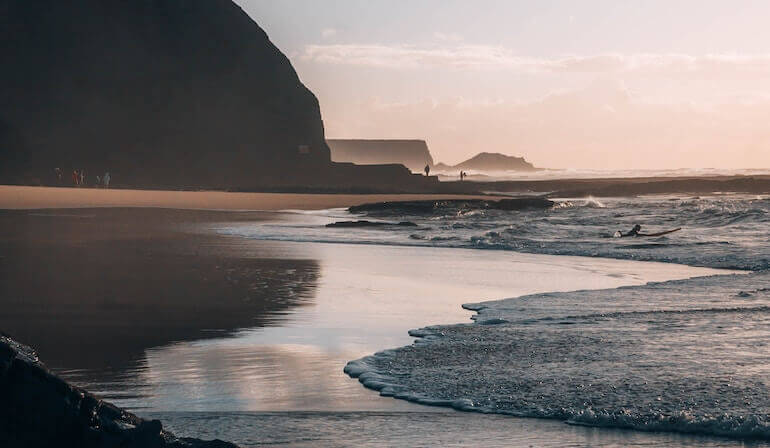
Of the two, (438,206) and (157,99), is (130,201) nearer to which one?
(438,206)

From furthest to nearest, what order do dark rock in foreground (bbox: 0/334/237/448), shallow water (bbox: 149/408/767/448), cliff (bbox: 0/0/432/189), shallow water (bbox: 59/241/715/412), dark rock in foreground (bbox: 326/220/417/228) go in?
1. cliff (bbox: 0/0/432/189)
2. dark rock in foreground (bbox: 326/220/417/228)
3. shallow water (bbox: 59/241/715/412)
4. shallow water (bbox: 149/408/767/448)
5. dark rock in foreground (bbox: 0/334/237/448)

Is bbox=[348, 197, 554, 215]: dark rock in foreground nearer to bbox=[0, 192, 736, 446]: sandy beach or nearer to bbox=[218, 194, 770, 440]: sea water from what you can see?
bbox=[0, 192, 736, 446]: sandy beach

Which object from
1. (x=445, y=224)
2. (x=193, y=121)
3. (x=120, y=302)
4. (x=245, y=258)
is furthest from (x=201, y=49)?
(x=120, y=302)

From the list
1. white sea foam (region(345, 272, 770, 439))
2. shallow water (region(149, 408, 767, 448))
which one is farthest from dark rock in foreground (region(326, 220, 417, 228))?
shallow water (region(149, 408, 767, 448))

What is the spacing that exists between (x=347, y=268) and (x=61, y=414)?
1366 centimetres

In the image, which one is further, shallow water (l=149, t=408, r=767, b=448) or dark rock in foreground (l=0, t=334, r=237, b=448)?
shallow water (l=149, t=408, r=767, b=448)

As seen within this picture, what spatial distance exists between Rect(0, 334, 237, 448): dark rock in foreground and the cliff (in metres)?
80.4

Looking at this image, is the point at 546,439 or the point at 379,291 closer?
the point at 546,439

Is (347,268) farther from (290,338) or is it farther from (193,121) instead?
(193,121)

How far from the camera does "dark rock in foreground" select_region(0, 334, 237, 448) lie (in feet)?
14.1

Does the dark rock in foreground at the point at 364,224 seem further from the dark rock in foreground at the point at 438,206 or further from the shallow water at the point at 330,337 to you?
the shallow water at the point at 330,337

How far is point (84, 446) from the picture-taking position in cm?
436

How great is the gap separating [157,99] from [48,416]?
96.0 m

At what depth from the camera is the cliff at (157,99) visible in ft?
293
